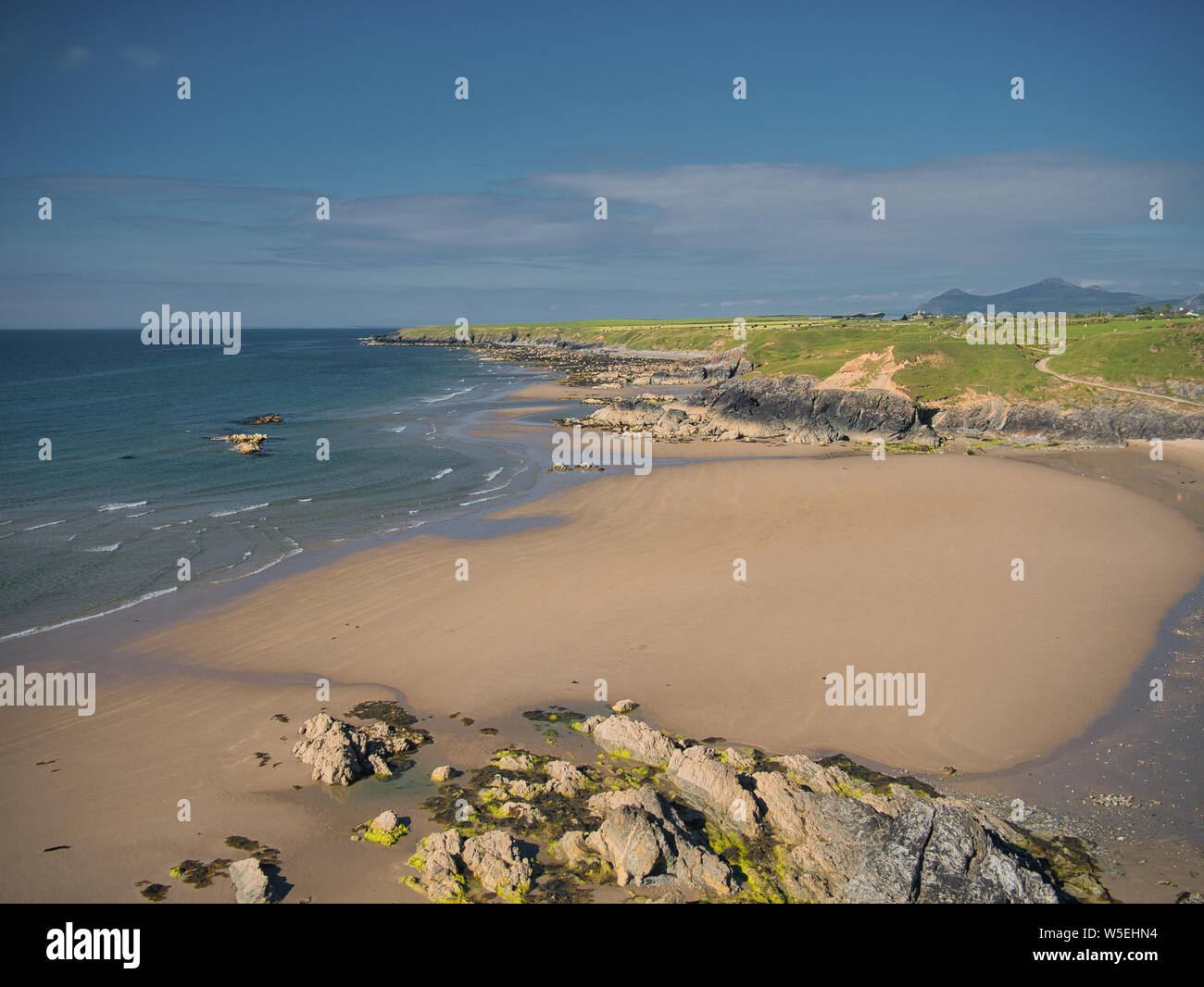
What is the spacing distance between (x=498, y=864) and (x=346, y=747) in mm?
4446

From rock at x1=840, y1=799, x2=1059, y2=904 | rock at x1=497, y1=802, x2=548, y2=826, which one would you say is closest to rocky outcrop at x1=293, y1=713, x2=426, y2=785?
rock at x1=497, y1=802, x2=548, y2=826

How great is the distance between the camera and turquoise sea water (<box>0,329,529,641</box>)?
25.3m

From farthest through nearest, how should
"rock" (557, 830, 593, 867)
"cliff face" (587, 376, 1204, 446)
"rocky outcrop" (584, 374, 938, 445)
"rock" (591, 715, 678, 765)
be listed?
"rocky outcrop" (584, 374, 938, 445) < "cliff face" (587, 376, 1204, 446) < "rock" (591, 715, 678, 765) < "rock" (557, 830, 593, 867)

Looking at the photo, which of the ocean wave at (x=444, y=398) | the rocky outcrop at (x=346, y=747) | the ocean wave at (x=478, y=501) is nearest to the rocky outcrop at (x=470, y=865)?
the rocky outcrop at (x=346, y=747)

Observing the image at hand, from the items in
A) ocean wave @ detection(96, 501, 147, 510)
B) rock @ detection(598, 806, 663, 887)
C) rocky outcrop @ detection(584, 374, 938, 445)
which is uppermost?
rocky outcrop @ detection(584, 374, 938, 445)

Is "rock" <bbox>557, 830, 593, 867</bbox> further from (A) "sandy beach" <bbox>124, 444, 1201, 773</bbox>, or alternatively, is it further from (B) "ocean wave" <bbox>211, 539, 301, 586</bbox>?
(B) "ocean wave" <bbox>211, 539, 301, 586</bbox>

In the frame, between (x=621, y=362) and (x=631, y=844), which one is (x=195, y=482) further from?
(x=621, y=362)

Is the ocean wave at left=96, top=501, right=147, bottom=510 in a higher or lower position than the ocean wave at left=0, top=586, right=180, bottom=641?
higher

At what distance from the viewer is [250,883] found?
1026 centimetres

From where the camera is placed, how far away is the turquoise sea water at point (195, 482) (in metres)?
25.3

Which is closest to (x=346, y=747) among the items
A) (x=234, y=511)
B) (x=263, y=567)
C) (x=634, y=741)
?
(x=634, y=741)

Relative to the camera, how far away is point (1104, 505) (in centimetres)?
3247

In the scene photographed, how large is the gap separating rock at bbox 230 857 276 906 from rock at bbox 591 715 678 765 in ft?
20.6
